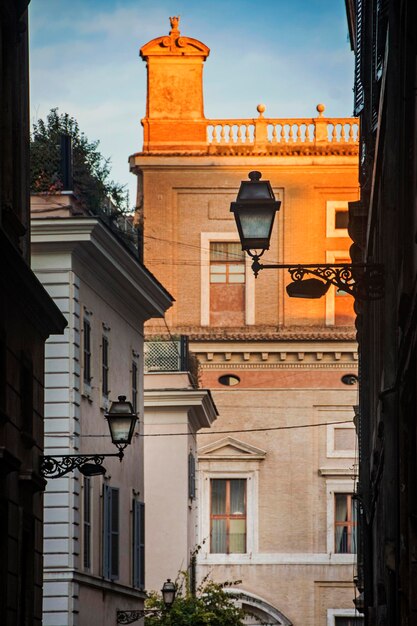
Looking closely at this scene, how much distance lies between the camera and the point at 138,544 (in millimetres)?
37062

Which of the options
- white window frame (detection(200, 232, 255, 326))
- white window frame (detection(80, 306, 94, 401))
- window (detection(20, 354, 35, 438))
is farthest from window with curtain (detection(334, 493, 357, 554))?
window (detection(20, 354, 35, 438))

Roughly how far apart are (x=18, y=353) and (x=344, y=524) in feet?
116

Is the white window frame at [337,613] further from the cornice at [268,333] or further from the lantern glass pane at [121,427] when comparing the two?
the lantern glass pane at [121,427]

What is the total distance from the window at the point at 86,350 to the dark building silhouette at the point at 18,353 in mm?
8193

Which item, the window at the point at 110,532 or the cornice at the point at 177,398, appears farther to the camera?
the cornice at the point at 177,398

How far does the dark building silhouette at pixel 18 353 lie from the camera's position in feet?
63.8

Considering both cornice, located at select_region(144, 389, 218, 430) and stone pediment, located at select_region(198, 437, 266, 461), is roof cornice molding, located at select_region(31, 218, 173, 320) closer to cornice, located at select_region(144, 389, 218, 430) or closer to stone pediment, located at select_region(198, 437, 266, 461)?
cornice, located at select_region(144, 389, 218, 430)

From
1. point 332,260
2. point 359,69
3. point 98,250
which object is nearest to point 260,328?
point 332,260

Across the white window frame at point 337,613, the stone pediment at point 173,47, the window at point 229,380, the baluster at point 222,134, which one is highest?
the stone pediment at point 173,47

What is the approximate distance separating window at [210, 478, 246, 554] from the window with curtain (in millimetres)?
2896

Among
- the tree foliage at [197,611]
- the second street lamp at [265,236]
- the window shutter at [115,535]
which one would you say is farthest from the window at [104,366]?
the second street lamp at [265,236]

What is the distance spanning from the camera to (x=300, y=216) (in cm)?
5588

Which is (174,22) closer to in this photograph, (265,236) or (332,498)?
(332,498)

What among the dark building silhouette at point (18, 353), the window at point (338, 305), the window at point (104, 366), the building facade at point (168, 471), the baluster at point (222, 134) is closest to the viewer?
the dark building silhouette at point (18, 353)
